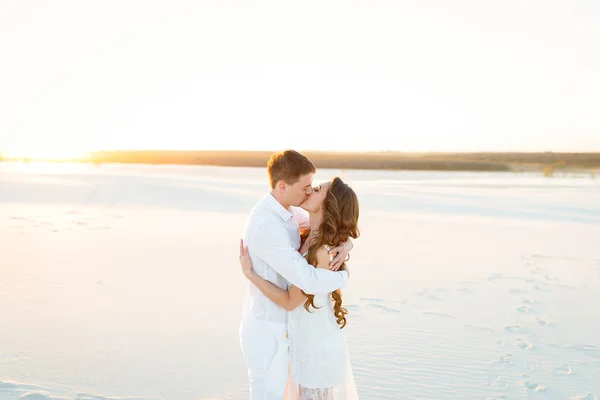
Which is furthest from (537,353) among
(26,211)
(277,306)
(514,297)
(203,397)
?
(26,211)

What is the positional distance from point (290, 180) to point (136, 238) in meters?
9.43

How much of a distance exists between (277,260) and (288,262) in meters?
0.07

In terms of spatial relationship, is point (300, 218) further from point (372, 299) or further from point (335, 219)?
point (372, 299)

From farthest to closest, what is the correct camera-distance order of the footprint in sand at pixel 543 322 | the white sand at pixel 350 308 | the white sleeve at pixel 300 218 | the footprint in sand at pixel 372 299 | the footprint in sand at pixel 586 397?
the footprint in sand at pixel 372 299 → the footprint in sand at pixel 543 322 → the white sand at pixel 350 308 → the footprint in sand at pixel 586 397 → the white sleeve at pixel 300 218

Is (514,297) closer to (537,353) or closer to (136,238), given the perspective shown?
(537,353)

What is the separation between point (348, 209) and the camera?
3611 mm

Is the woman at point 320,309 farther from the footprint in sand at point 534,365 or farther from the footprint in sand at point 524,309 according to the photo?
the footprint in sand at point 524,309

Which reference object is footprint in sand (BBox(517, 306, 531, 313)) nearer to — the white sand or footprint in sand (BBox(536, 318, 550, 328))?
the white sand

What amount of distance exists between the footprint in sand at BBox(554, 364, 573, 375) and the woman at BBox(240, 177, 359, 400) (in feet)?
8.95

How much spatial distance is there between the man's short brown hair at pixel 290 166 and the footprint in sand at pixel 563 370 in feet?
11.1

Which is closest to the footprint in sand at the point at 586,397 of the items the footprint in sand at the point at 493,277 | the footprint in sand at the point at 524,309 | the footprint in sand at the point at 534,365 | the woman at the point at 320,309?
the footprint in sand at the point at 534,365

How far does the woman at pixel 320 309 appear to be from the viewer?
3600 millimetres

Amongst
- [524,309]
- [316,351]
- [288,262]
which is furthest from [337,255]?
[524,309]

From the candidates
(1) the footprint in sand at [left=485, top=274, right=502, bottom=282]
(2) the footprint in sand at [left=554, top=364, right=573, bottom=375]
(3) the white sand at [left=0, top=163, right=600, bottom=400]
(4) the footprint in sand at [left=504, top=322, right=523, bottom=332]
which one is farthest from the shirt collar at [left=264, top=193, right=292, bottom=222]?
(1) the footprint in sand at [left=485, top=274, right=502, bottom=282]
